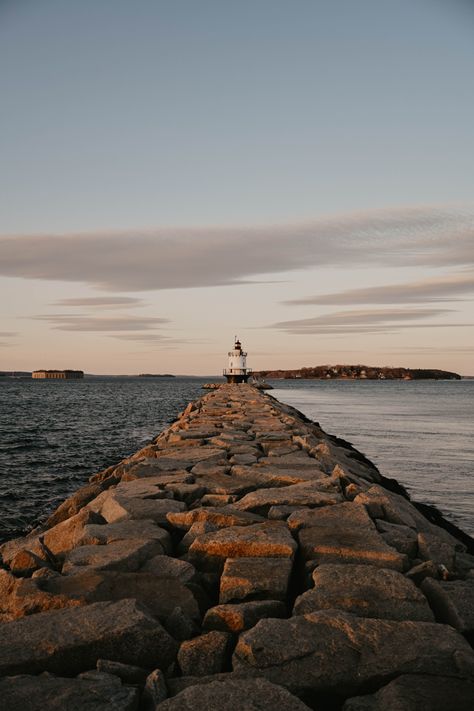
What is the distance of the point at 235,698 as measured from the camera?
5.34ft

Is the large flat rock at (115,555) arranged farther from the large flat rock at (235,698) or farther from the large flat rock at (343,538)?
the large flat rock at (235,698)

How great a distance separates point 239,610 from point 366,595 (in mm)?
524

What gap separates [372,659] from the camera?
186cm

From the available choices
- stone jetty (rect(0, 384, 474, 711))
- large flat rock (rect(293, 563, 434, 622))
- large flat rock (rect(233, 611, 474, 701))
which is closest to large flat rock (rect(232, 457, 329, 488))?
stone jetty (rect(0, 384, 474, 711))

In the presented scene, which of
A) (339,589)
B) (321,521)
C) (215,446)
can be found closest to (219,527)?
(321,521)

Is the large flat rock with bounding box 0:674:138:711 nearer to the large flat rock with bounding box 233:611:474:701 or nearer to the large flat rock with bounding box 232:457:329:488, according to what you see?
the large flat rock with bounding box 233:611:474:701

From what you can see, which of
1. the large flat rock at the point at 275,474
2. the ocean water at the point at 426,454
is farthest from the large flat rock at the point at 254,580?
the ocean water at the point at 426,454

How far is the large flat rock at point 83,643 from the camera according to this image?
1887 millimetres

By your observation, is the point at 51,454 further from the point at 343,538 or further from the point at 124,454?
the point at 343,538

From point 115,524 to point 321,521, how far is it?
45.5 inches

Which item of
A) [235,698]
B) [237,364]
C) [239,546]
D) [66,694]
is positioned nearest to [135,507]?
[239,546]

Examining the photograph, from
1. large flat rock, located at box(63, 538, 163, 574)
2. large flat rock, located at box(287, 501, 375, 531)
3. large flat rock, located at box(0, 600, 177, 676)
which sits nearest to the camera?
large flat rock, located at box(0, 600, 177, 676)

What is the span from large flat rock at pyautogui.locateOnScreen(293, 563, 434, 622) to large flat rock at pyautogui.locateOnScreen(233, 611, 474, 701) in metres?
0.18

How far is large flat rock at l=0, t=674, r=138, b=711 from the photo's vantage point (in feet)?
5.31
